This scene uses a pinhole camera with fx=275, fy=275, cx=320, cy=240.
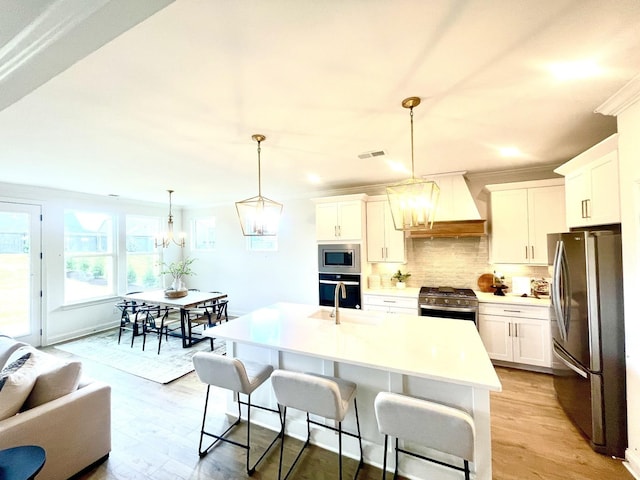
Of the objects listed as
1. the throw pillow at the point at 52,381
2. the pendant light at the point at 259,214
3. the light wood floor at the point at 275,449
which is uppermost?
the pendant light at the point at 259,214

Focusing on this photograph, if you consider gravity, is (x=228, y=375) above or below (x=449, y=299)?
below

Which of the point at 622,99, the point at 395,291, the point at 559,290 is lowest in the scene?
the point at 395,291

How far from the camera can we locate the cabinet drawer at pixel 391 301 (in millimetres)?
3867

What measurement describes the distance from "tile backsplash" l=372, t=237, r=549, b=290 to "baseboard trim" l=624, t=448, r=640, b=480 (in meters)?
2.16

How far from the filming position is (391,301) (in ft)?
13.2

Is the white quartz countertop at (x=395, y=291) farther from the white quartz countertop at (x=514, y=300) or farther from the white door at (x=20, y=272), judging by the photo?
the white door at (x=20, y=272)

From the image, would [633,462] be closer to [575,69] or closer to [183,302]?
[575,69]

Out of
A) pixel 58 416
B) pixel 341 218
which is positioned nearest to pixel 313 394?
pixel 58 416

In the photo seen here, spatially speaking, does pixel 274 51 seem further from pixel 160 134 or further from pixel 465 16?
pixel 160 134

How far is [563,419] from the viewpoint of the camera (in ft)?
8.37

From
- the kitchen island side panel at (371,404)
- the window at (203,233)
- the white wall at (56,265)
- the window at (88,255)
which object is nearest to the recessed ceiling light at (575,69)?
the kitchen island side panel at (371,404)

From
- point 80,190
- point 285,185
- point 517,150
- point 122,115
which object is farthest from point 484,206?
point 80,190

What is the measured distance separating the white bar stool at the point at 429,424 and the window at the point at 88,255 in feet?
19.4

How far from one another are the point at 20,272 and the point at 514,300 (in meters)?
7.18
